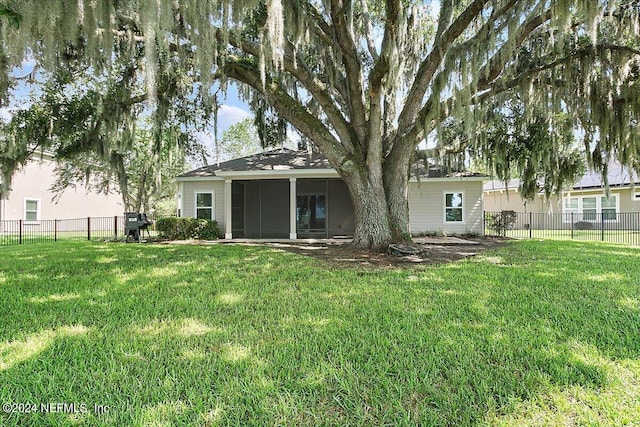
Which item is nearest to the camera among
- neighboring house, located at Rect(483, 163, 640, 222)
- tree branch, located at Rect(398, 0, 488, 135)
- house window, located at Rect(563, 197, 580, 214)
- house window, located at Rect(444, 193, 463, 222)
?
tree branch, located at Rect(398, 0, 488, 135)

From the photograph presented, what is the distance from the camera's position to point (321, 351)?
102 inches

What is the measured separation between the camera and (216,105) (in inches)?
344

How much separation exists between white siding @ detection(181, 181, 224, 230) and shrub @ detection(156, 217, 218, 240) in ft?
3.57

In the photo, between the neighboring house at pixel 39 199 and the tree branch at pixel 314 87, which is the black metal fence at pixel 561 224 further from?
the neighboring house at pixel 39 199

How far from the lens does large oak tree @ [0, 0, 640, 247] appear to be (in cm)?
651

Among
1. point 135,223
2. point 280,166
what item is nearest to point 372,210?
point 280,166

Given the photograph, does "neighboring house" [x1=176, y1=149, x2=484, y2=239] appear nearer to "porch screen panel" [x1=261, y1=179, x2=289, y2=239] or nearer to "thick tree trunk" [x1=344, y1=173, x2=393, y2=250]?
"porch screen panel" [x1=261, y1=179, x2=289, y2=239]

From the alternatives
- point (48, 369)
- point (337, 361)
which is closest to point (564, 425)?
point (337, 361)

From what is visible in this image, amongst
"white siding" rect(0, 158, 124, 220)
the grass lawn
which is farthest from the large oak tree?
"white siding" rect(0, 158, 124, 220)

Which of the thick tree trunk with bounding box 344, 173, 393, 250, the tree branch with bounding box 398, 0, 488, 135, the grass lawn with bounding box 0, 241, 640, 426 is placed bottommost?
the grass lawn with bounding box 0, 241, 640, 426

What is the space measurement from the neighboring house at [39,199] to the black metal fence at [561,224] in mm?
19084

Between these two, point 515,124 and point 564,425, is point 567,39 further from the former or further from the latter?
point 564,425

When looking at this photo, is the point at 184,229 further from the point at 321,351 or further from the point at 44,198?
the point at 321,351

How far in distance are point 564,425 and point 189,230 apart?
12574 millimetres
